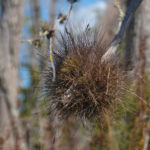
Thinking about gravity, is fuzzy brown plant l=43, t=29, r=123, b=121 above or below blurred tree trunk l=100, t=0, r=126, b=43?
below

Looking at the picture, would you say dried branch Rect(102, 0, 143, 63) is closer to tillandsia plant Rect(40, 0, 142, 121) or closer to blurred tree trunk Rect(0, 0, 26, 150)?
tillandsia plant Rect(40, 0, 142, 121)

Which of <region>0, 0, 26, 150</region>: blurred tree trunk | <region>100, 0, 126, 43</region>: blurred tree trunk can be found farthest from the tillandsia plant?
<region>0, 0, 26, 150</region>: blurred tree trunk

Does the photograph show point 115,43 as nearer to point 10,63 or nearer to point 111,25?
point 111,25

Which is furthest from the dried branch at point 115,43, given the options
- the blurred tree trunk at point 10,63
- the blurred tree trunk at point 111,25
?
the blurred tree trunk at point 10,63

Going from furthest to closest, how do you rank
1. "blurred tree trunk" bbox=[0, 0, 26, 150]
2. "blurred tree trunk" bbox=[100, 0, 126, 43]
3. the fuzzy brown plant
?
"blurred tree trunk" bbox=[0, 0, 26, 150] < "blurred tree trunk" bbox=[100, 0, 126, 43] < the fuzzy brown plant

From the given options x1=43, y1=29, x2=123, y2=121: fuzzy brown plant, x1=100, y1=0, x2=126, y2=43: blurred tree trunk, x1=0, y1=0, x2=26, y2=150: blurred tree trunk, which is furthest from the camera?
x1=0, y1=0, x2=26, y2=150: blurred tree trunk

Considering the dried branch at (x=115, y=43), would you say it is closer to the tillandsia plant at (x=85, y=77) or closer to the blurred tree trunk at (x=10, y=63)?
the tillandsia plant at (x=85, y=77)
